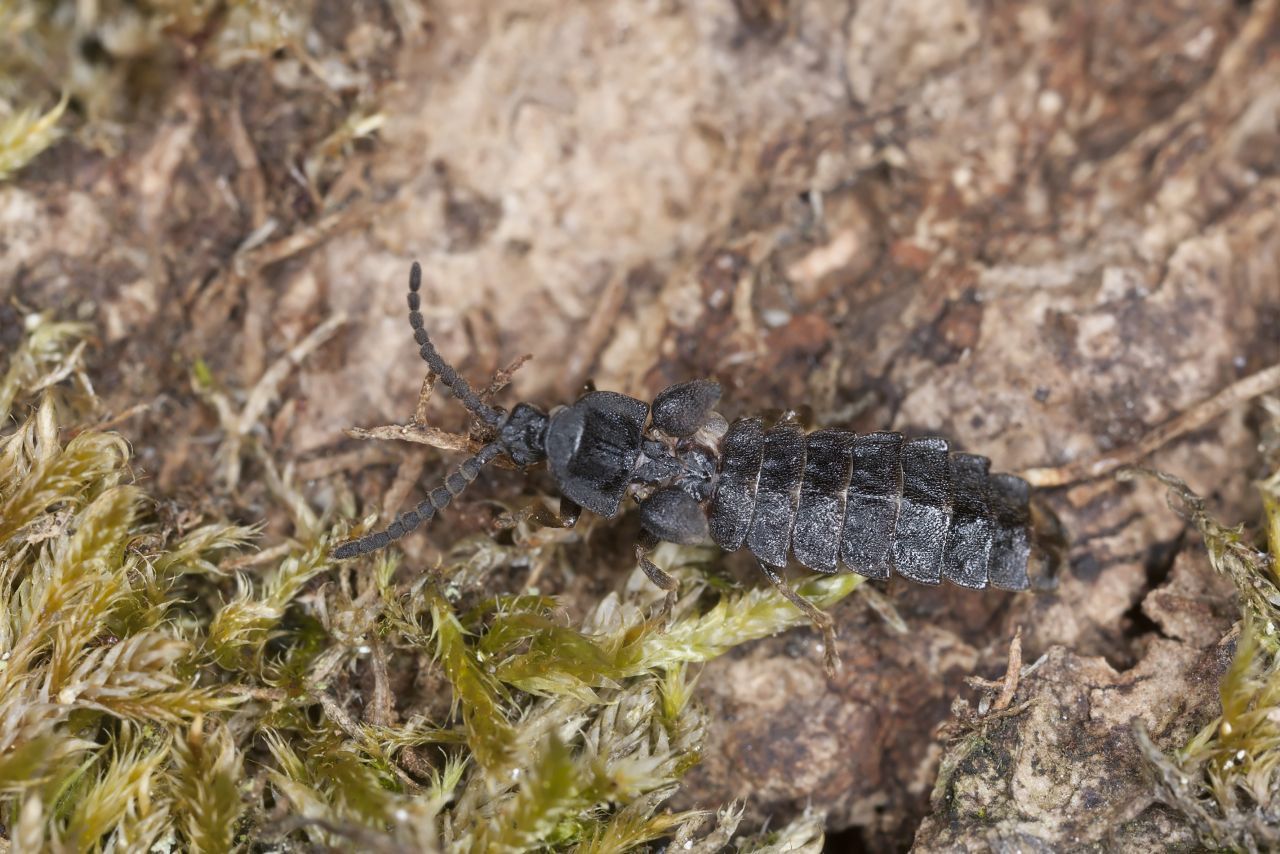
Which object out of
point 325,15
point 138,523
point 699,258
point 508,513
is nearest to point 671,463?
point 508,513

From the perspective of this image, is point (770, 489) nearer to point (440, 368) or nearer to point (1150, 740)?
point (440, 368)

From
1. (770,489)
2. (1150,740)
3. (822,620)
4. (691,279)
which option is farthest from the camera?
(691,279)

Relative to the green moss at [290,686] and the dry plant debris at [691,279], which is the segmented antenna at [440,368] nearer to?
the dry plant debris at [691,279]

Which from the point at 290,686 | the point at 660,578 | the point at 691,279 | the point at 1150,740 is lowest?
the point at 1150,740

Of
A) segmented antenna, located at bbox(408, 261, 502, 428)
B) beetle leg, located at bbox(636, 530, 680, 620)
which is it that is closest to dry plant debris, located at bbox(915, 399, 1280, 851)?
beetle leg, located at bbox(636, 530, 680, 620)

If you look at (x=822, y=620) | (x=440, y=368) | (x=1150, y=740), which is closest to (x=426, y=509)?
(x=440, y=368)

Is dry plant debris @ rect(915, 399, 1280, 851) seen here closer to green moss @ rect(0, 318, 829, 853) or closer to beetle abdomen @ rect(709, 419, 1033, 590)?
beetle abdomen @ rect(709, 419, 1033, 590)

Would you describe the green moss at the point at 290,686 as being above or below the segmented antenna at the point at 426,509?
below

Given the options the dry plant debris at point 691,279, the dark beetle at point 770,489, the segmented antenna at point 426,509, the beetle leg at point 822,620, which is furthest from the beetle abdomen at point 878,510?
the segmented antenna at point 426,509
